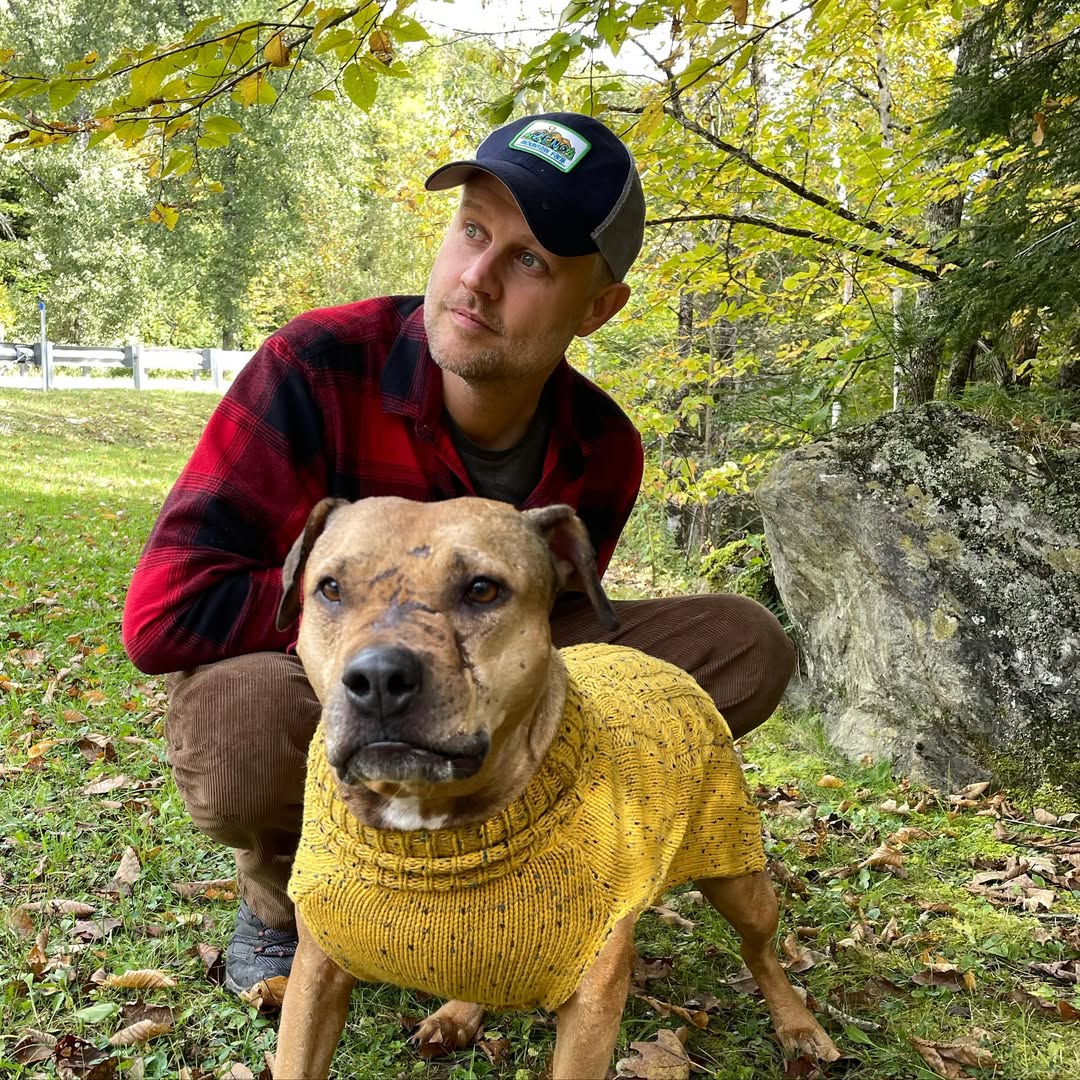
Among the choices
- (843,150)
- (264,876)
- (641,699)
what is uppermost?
(843,150)

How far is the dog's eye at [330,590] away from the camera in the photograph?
2008 mm

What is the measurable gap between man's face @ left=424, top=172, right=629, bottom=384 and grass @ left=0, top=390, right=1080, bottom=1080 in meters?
1.90

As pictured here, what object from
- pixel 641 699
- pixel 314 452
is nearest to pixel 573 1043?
pixel 641 699

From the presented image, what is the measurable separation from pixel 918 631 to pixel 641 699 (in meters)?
2.64

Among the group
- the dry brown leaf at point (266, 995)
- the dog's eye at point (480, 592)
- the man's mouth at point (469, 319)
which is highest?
the man's mouth at point (469, 319)

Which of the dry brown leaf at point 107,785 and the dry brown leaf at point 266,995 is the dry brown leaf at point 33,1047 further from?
the dry brown leaf at point 107,785

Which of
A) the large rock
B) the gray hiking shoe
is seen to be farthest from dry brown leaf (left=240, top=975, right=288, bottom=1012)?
the large rock

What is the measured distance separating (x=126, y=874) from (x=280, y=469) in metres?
1.64

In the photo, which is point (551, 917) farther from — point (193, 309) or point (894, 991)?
point (193, 309)

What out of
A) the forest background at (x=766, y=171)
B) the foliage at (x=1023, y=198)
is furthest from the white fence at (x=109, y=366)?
the foliage at (x=1023, y=198)

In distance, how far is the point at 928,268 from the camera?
5.60m

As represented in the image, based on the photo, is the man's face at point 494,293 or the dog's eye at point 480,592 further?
the man's face at point 494,293

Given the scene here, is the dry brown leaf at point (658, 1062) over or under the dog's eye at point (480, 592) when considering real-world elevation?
under

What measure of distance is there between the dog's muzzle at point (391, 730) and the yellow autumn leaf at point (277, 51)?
2.25 metres
